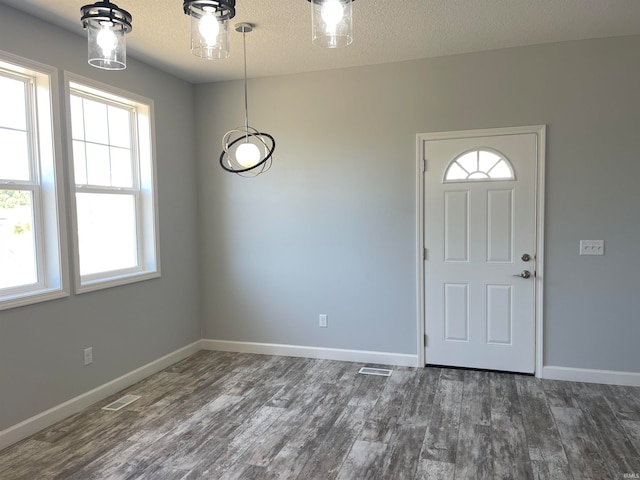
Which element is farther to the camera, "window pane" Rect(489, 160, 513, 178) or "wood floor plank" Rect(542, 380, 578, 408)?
"window pane" Rect(489, 160, 513, 178)

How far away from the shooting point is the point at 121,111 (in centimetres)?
390

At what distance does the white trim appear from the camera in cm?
363

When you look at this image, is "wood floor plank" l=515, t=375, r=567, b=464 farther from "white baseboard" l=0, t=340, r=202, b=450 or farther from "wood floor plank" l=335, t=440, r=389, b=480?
"white baseboard" l=0, t=340, r=202, b=450

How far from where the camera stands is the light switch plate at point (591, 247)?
366 cm

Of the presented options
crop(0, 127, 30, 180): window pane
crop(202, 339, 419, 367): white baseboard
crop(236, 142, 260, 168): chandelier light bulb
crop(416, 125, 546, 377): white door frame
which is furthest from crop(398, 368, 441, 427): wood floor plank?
crop(0, 127, 30, 180): window pane

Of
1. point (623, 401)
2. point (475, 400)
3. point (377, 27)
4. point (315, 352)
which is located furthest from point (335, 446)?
point (377, 27)

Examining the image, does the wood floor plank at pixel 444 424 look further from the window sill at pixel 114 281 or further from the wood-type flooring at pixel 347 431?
the window sill at pixel 114 281

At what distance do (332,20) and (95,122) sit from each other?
2625 millimetres

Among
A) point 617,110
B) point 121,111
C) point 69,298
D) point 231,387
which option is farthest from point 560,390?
point 121,111

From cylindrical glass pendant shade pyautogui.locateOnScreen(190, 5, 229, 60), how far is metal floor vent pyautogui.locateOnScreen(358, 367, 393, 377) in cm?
301

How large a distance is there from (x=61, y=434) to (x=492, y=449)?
272 centimetres

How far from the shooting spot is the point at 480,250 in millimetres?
3947

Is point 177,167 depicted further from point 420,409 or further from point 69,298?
point 420,409

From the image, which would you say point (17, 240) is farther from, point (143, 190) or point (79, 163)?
point (143, 190)
